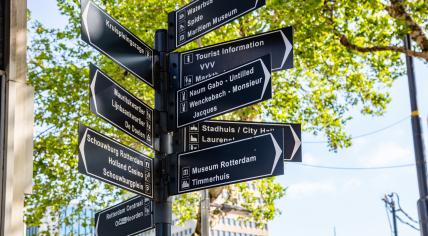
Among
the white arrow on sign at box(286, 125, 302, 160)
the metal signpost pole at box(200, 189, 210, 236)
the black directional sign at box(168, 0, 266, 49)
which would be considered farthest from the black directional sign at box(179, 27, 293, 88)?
the metal signpost pole at box(200, 189, 210, 236)

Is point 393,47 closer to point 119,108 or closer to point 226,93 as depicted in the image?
point 226,93

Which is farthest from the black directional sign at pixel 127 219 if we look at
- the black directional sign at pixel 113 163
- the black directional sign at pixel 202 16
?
the black directional sign at pixel 202 16

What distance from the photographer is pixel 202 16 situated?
6.01 metres

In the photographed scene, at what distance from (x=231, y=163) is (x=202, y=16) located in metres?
1.24

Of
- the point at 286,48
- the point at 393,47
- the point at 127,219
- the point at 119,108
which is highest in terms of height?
the point at 393,47

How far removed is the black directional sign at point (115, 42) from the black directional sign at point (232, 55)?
0.30 meters

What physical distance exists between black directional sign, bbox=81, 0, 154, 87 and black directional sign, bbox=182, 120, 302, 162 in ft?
1.82

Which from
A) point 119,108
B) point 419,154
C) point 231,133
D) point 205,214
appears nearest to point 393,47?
point 419,154

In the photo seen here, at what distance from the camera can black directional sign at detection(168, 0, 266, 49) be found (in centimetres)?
579

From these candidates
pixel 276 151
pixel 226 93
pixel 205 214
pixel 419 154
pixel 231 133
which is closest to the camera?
pixel 276 151

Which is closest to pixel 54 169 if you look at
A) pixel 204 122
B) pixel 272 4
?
pixel 272 4

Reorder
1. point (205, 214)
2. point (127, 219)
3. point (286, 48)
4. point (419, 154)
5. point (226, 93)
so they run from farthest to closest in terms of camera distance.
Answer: point (205, 214)
point (419, 154)
point (127, 219)
point (286, 48)
point (226, 93)

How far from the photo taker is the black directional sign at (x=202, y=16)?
579 cm

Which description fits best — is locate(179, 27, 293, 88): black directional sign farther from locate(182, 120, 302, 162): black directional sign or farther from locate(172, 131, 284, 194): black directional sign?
locate(172, 131, 284, 194): black directional sign
